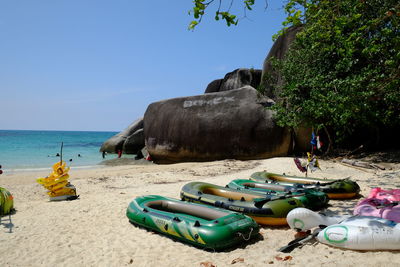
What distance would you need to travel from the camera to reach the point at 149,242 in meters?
4.32

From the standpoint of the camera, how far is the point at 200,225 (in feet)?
13.4

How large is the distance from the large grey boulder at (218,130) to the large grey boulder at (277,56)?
1302mm

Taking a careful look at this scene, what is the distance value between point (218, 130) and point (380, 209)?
9550 mm

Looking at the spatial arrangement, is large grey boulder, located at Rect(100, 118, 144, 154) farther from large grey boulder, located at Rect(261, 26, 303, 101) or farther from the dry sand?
the dry sand

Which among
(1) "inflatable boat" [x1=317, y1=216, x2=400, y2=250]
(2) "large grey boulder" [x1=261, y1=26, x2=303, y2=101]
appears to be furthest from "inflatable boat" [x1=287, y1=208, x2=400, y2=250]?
(2) "large grey boulder" [x1=261, y1=26, x2=303, y2=101]

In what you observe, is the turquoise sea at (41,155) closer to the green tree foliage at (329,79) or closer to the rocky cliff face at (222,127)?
the rocky cliff face at (222,127)

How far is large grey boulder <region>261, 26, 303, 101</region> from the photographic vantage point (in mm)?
14070

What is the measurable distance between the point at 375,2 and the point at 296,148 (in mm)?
6171

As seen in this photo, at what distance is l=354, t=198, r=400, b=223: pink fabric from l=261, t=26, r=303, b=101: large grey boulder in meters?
9.27

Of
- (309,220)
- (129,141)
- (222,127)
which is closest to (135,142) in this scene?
(129,141)

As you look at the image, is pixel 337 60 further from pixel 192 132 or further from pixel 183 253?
pixel 183 253

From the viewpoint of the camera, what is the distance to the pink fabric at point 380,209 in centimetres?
404

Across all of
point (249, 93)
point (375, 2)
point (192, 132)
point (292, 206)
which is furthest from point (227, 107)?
point (292, 206)

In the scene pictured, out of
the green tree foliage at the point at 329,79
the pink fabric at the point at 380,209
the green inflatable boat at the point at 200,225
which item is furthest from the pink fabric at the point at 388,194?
the green tree foliage at the point at 329,79
